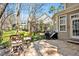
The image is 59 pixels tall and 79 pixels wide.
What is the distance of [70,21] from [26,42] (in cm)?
135

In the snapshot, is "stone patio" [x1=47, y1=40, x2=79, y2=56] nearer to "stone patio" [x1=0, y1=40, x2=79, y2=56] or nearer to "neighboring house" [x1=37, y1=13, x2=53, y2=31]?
"stone patio" [x1=0, y1=40, x2=79, y2=56]

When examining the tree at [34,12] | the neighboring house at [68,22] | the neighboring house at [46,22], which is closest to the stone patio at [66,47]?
the neighboring house at [68,22]

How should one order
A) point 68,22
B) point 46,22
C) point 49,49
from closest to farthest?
point 49,49
point 46,22
point 68,22

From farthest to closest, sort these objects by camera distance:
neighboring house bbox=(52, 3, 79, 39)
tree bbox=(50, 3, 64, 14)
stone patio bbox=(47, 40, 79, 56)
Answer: neighboring house bbox=(52, 3, 79, 39), tree bbox=(50, 3, 64, 14), stone patio bbox=(47, 40, 79, 56)

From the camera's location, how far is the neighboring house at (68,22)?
4918 mm

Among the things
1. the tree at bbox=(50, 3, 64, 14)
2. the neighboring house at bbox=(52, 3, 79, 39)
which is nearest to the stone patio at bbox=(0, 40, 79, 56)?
the neighboring house at bbox=(52, 3, 79, 39)

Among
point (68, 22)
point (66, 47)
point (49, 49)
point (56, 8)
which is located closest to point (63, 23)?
point (68, 22)

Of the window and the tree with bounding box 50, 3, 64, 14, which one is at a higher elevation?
the tree with bounding box 50, 3, 64, 14

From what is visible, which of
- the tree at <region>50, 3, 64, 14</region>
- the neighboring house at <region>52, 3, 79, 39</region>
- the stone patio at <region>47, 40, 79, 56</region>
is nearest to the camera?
the stone patio at <region>47, 40, 79, 56</region>

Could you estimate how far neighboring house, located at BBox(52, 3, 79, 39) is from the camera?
→ 4.92 metres

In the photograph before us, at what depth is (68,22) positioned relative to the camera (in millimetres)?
5039

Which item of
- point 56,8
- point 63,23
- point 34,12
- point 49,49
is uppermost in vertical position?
point 56,8

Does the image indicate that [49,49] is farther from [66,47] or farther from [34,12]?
[34,12]

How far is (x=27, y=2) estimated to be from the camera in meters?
4.74
